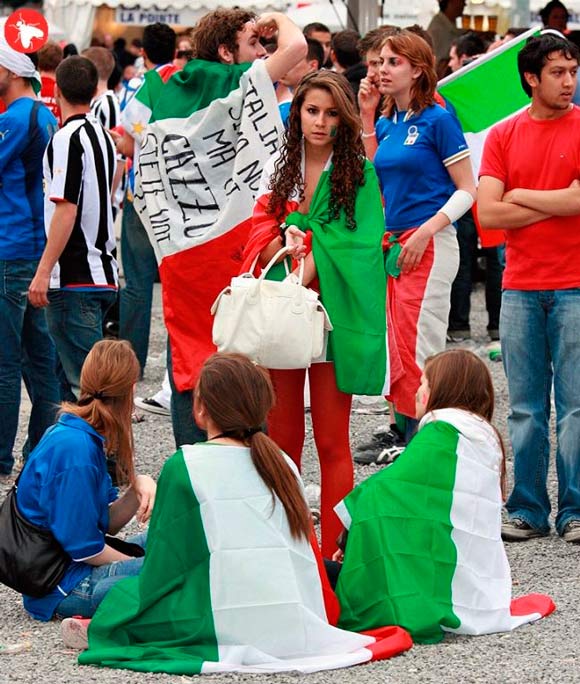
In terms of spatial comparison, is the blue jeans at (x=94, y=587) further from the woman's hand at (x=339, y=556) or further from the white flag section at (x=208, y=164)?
the white flag section at (x=208, y=164)

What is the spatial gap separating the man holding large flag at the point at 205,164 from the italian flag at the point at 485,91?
10.3 feet

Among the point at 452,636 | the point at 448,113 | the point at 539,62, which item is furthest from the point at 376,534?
the point at 448,113

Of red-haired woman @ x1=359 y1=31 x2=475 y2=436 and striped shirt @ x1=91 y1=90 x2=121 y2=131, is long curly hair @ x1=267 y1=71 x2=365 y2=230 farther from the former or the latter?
striped shirt @ x1=91 y1=90 x2=121 y2=131

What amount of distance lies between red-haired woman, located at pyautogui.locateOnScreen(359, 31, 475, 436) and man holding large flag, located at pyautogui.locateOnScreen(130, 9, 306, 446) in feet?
2.86

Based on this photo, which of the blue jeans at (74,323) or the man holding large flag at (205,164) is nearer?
the man holding large flag at (205,164)

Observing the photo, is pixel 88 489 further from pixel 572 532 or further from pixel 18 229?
pixel 18 229

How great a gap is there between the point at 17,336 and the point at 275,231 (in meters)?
2.01

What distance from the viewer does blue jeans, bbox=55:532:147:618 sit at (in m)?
4.91

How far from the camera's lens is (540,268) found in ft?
19.6

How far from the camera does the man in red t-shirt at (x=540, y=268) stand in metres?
5.88

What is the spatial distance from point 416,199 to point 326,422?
5.77 feet

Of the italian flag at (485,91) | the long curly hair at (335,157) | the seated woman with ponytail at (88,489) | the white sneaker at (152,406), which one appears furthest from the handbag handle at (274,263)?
the italian flag at (485,91)

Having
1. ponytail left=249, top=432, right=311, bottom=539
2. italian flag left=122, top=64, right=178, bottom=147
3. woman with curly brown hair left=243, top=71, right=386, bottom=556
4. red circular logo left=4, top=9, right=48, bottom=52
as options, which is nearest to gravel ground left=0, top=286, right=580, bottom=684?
ponytail left=249, top=432, right=311, bottom=539

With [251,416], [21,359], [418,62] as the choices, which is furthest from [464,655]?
[21,359]
